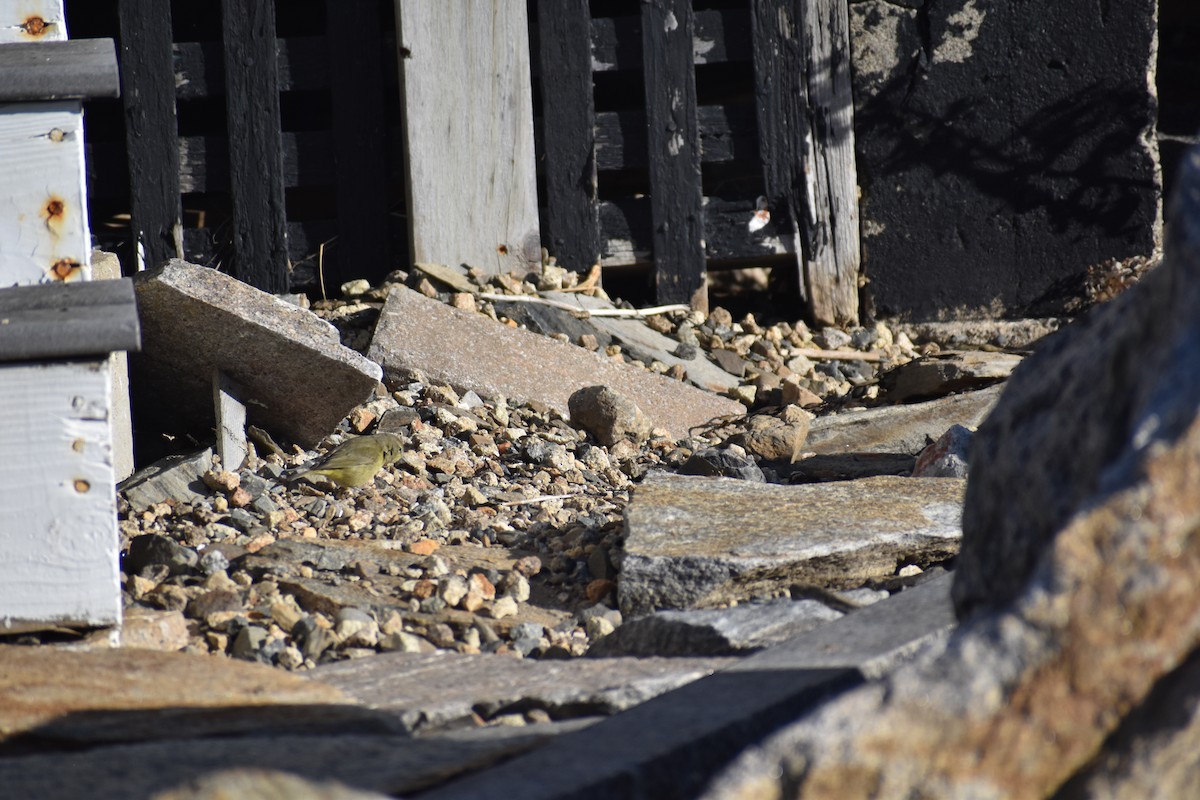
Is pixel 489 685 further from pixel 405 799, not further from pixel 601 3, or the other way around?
pixel 601 3

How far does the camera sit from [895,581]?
2600 mm

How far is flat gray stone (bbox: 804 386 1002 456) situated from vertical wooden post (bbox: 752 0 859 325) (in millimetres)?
1166

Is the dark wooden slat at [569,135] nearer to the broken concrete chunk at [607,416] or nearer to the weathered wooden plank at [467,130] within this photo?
the weathered wooden plank at [467,130]

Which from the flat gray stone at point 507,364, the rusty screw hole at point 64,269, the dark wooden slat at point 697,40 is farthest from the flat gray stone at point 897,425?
the rusty screw hole at point 64,269

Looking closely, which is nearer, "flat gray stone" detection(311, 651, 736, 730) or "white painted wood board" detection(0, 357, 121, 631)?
"flat gray stone" detection(311, 651, 736, 730)

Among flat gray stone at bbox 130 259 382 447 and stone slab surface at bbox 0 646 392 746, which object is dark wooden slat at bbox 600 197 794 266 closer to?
flat gray stone at bbox 130 259 382 447

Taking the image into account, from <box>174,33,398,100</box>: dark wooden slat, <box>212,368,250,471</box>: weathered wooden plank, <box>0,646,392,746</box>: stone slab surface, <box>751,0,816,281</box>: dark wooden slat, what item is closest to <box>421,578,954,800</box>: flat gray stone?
<box>0,646,392,746</box>: stone slab surface

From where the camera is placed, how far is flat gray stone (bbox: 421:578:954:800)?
1.11 metres

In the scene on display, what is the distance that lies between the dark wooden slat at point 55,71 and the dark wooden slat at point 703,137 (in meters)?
3.36

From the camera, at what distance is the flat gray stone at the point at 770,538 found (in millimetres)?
2559

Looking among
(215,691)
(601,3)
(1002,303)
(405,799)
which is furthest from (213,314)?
(1002,303)

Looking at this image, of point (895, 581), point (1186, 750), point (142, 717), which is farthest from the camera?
point (895, 581)

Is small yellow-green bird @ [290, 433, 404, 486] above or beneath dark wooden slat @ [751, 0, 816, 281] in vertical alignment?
beneath

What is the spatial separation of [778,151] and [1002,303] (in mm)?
1224
